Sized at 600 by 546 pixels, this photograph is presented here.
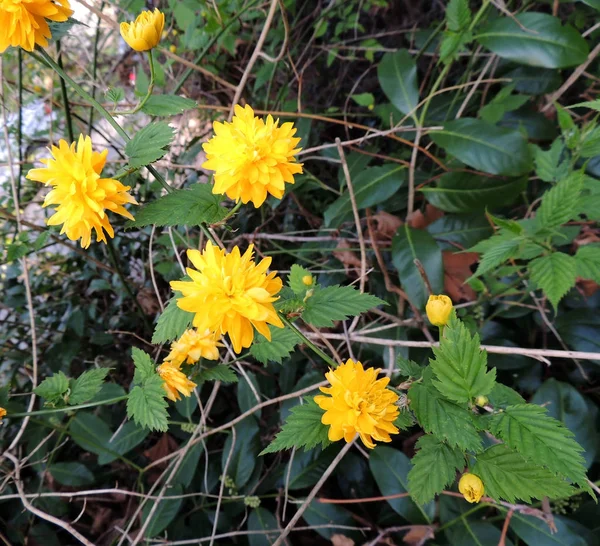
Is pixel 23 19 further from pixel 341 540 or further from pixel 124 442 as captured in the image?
pixel 341 540

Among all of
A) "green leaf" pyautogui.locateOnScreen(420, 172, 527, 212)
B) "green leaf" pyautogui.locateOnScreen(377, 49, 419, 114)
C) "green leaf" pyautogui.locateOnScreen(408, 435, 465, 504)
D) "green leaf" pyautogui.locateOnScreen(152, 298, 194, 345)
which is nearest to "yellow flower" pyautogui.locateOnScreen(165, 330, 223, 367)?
"green leaf" pyautogui.locateOnScreen(152, 298, 194, 345)

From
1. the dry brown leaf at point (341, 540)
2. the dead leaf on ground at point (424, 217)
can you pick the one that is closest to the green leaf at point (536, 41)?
the dead leaf on ground at point (424, 217)

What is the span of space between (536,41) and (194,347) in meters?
1.03

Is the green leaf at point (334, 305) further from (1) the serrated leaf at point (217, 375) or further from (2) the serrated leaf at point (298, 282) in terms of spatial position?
(1) the serrated leaf at point (217, 375)

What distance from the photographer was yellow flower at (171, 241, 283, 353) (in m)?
0.44

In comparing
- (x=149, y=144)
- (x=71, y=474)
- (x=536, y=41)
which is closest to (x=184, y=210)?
(x=149, y=144)

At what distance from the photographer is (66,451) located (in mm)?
1117

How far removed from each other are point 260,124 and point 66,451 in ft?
3.41

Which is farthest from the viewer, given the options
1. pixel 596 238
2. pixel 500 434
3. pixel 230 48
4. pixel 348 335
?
pixel 230 48

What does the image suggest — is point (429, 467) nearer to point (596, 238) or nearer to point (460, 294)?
point (460, 294)

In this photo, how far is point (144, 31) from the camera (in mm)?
557

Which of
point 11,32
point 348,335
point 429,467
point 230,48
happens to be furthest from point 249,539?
point 230,48

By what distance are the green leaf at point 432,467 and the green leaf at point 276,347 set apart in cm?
21

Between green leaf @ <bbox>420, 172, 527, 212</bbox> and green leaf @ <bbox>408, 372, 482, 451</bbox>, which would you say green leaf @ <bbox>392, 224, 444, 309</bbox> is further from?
green leaf @ <bbox>408, 372, 482, 451</bbox>
